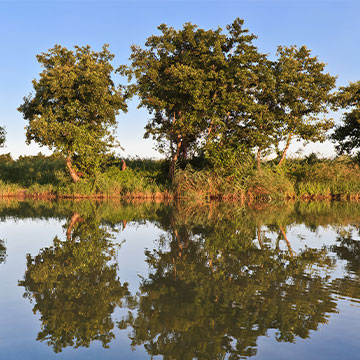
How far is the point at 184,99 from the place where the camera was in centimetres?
3053

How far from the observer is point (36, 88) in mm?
30719

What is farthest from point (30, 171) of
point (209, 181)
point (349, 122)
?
point (349, 122)

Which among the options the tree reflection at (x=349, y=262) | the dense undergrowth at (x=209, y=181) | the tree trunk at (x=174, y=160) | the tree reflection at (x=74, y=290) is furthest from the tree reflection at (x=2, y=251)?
the tree trunk at (x=174, y=160)

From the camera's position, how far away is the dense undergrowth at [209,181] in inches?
1152

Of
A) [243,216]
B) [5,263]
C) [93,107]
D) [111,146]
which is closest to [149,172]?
[111,146]

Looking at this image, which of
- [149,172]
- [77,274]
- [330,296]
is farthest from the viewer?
[149,172]

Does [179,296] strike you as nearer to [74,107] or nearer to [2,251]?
[2,251]

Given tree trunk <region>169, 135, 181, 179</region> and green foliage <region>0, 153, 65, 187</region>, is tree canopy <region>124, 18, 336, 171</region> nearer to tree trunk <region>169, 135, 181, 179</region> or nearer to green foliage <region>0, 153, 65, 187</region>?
tree trunk <region>169, 135, 181, 179</region>

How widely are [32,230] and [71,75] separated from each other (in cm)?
1777

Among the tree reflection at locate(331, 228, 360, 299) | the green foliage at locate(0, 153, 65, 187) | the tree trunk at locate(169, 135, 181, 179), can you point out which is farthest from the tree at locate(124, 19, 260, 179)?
the tree reflection at locate(331, 228, 360, 299)

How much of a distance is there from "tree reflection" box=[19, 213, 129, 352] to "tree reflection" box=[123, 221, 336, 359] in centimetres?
44

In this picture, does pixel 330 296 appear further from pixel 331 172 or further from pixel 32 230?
pixel 331 172

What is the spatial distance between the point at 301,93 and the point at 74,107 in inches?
712

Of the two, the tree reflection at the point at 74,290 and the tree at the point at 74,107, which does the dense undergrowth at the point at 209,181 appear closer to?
the tree at the point at 74,107
